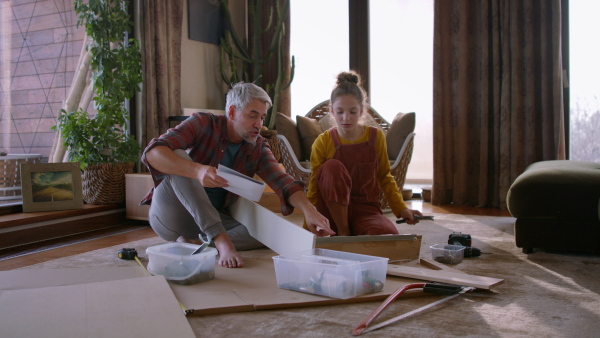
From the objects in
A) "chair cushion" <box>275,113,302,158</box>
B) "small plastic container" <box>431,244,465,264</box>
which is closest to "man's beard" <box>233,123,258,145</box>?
"small plastic container" <box>431,244,465,264</box>

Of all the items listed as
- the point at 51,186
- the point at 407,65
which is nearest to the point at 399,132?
the point at 407,65

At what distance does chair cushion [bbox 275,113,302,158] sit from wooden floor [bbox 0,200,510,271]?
1085 millimetres

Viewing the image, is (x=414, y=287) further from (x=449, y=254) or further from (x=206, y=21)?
(x=206, y=21)

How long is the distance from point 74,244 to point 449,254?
1887 mm

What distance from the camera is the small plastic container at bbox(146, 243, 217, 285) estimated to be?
5.73 ft

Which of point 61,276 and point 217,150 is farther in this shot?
point 217,150

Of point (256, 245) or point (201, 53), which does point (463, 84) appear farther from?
point (256, 245)

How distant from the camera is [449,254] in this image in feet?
7.00

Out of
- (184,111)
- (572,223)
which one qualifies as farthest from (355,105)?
(184,111)

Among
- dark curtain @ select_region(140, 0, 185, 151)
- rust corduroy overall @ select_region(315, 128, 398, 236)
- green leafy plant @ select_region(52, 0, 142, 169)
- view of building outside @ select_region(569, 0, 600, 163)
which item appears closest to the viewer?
rust corduroy overall @ select_region(315, 128, 398, 236)

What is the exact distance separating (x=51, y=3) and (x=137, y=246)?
5.75 ft

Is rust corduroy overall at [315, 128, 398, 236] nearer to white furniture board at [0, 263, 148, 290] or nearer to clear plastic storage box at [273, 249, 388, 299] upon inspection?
clear plastic storage box at [273, 249, 388, 299]

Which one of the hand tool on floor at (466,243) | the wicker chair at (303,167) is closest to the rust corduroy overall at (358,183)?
the hand tool on floor at (466,243)

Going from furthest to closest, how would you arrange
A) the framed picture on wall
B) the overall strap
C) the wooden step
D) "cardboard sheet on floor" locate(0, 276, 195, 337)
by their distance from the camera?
the framed picture on wall, the wooden step, the overall strap, "cardboard sheet on floor" locate(0, 276, 195, 337)
